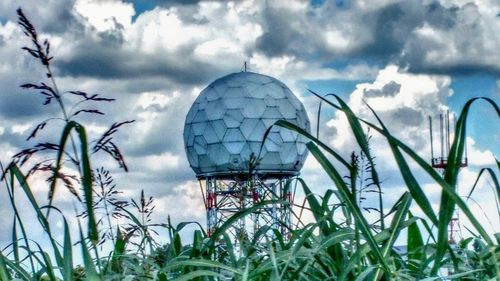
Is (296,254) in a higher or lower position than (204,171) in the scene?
lower

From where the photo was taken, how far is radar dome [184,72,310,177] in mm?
32312

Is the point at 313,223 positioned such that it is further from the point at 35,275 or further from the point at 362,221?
the point at 35,275

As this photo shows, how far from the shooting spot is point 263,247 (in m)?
2.20

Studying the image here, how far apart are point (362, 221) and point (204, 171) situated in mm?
32832

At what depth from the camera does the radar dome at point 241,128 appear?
32312 mm

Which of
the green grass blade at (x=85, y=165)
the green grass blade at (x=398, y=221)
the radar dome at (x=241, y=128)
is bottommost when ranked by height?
the green grass blade at (x=398, y=221)

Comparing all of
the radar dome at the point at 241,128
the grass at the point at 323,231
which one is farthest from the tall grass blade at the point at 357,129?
the radar dome at the point at 241,128

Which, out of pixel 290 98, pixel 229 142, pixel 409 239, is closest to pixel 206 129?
pixel 229 142

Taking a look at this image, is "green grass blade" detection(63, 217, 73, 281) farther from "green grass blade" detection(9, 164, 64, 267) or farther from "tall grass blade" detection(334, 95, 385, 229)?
"tall grass blade" detection(334, 95, 385, 229)

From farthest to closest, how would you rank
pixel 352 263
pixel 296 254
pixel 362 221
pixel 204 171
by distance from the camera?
pixel 204 171 → pixel 296 254 → pixel 352 263 → pixel 362 221

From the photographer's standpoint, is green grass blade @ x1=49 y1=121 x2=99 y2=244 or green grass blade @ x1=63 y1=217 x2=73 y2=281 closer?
green grass blade @ x1=49 y1=121 x2=99 y2=244

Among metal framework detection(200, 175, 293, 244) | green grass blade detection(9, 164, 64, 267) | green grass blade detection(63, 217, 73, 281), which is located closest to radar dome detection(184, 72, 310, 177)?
metal framework detection(200, 175, 293, 244)

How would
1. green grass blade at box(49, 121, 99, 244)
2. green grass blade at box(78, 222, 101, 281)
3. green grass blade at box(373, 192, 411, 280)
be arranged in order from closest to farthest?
green grass blade at box(49, 121, 99, 244), green grass blade at box(78, 222, 101, 281), green grass blade at box(373, 192, 411, 280)

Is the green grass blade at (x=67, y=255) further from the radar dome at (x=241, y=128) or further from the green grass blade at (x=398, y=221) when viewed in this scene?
the radar dome at (x=241, y=128)
